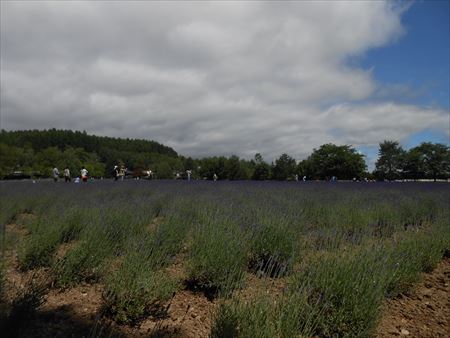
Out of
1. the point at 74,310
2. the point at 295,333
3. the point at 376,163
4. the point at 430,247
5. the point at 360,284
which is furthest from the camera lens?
the point at 376,163

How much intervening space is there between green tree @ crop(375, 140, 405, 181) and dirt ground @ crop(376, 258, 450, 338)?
83.3 metres

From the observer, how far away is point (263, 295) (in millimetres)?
2100

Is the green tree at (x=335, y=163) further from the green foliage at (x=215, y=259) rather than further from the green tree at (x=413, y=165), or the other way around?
the green foliage at (x=215, y=259)

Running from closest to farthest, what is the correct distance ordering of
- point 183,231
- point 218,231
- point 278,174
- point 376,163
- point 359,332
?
point 359,332 → point 218,231 → point 183,231 → point 278,174 → point 376,163

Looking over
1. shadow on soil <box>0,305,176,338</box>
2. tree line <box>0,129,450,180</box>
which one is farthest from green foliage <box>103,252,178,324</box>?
tree line <box>0,129,450,180</box>

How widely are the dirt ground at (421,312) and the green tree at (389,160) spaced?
83.3m

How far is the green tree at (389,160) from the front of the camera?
269ft

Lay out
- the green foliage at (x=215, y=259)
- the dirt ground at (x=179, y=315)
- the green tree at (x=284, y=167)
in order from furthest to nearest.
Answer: the green tree at (x=284, y=167)
the green foliage at (x=215, y=259)
the dirt ground at (x=179, y=315)

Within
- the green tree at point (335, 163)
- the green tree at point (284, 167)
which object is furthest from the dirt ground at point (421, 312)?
the green tree at point (335, 163)

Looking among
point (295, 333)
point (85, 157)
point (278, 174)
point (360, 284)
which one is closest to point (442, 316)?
point (360, 284)

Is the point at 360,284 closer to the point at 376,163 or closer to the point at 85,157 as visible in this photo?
the point at 376,163

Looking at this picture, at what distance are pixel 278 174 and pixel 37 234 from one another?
71.1 meters

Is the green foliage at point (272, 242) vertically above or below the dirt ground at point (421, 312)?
above

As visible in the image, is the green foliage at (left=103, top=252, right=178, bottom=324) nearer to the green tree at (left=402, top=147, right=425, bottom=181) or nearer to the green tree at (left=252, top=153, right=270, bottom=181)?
the green tree at (left=252, top=153, right=270, bottom=181)
